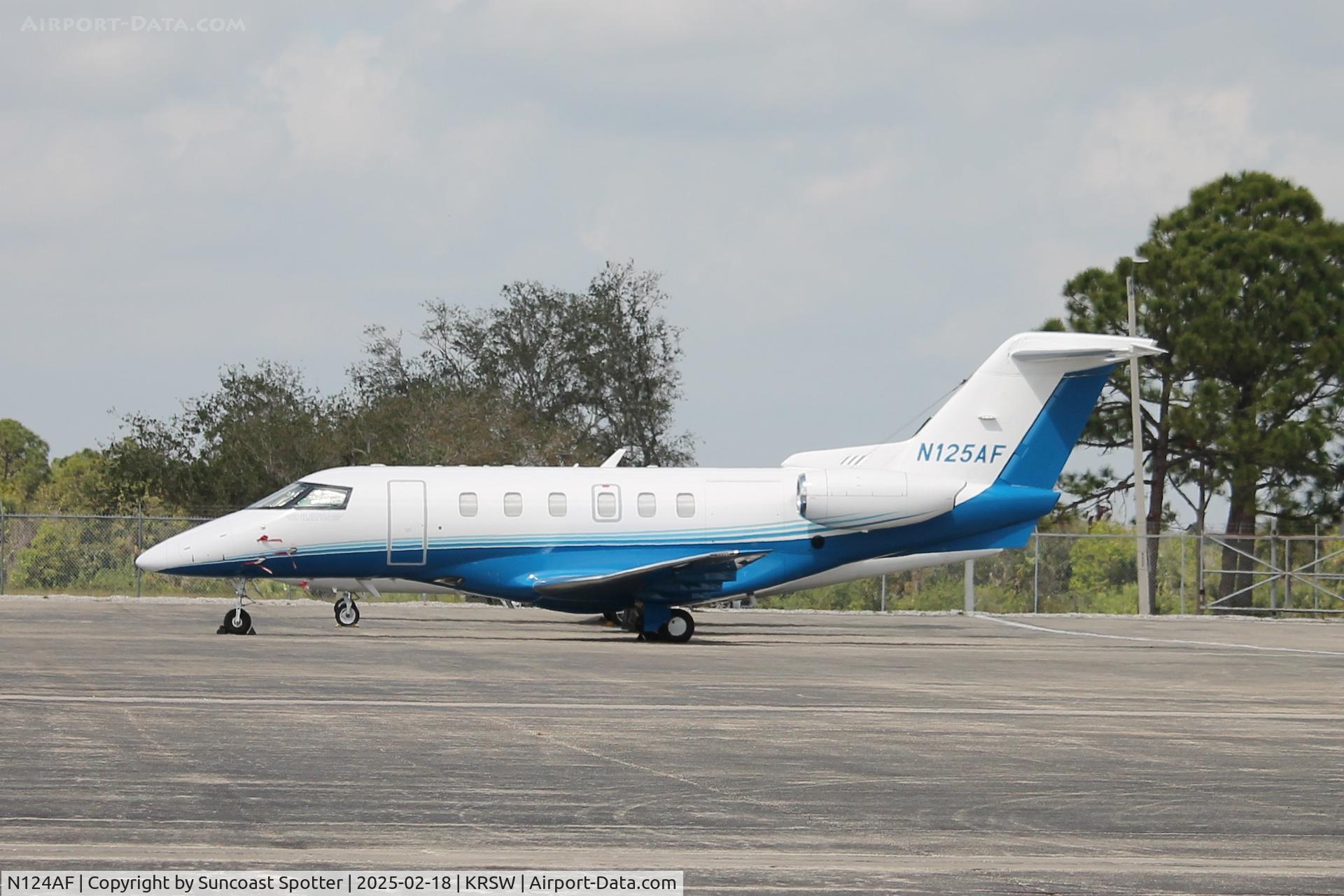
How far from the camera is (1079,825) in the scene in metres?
9.50

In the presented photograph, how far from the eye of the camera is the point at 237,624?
25266 millimetres

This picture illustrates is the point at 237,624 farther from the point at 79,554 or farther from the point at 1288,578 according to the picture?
the point at 1288,578

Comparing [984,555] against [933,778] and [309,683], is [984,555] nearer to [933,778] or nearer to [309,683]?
[309,683]

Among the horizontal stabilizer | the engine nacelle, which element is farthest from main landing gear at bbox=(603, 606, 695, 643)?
the horizontal stabilizer

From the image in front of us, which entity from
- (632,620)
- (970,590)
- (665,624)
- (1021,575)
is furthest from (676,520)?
(1021,575)

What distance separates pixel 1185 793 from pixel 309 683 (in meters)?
9.12

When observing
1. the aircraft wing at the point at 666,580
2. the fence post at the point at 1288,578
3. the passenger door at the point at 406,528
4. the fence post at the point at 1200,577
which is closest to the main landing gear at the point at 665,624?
the aircraft wing at the point at 666,580

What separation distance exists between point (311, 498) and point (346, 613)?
108 inches

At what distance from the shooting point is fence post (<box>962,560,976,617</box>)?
135 ft

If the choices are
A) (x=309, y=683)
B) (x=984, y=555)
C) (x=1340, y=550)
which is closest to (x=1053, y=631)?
(x=984, y=555)

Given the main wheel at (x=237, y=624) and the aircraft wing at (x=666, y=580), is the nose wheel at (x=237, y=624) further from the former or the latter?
the aircraft wing at (x=666, y=580)

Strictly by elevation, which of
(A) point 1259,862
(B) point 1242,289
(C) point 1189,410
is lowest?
(A) point 1259,862

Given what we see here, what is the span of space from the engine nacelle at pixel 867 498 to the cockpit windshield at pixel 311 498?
23.8 feet

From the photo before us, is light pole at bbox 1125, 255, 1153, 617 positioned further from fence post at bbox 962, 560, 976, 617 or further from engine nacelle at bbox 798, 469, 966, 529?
engine nacelle at bbox 798, 469, 966, 529
